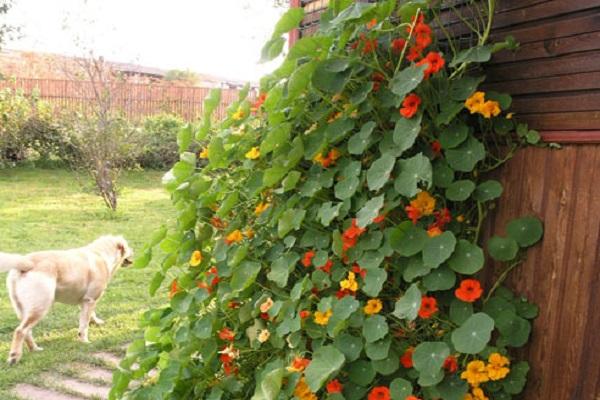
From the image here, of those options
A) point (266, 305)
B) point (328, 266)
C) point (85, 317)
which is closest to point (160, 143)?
point (85, 317)

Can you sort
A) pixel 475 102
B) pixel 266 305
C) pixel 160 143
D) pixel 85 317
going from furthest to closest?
pixel 160 143 < pixel 85 317 < pixel 266 305 < pixel 475 102

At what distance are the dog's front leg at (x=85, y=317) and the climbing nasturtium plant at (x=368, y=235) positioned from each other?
2100 mm

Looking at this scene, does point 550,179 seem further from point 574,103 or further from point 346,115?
point 346,115

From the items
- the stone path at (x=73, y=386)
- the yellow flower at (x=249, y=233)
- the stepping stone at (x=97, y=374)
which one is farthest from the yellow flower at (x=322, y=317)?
the stepping stone at (x=97, y=374)

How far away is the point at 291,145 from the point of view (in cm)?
175

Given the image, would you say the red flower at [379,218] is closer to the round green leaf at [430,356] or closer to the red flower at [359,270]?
the red flower at [359,270]

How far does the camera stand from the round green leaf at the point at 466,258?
1397 millimetres

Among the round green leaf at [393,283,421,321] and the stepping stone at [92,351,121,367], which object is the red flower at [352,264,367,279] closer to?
the round green leaf at [393,283,421,321]

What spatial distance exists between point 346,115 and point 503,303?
2.09ft

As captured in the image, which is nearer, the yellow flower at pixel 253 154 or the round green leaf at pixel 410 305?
the round green leaf at pixel 410 305

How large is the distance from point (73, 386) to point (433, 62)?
8.66 ft

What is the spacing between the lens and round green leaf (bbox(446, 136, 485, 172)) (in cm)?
144

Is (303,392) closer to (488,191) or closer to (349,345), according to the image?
(349,345)

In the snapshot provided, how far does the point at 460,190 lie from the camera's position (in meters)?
1.47
